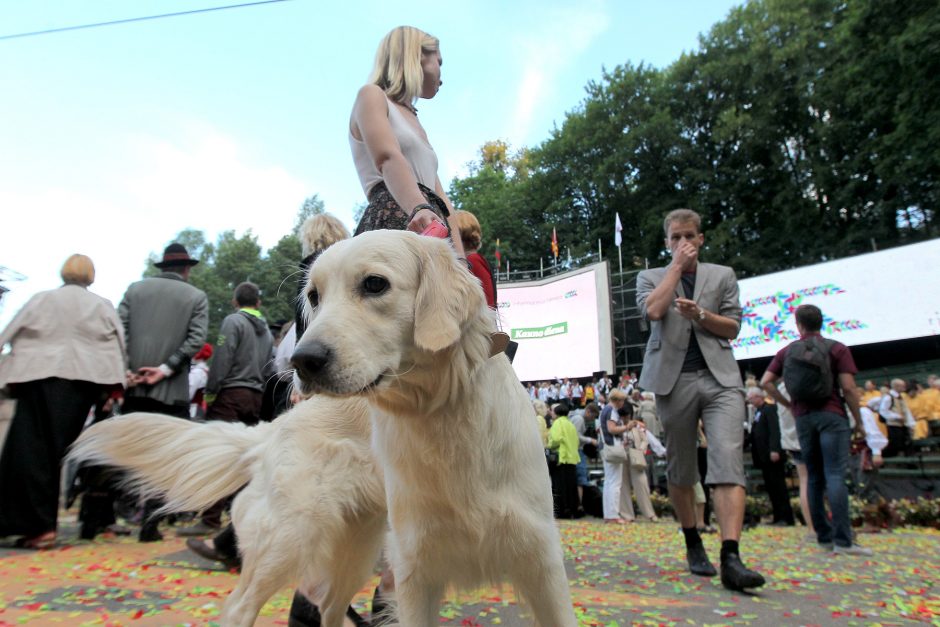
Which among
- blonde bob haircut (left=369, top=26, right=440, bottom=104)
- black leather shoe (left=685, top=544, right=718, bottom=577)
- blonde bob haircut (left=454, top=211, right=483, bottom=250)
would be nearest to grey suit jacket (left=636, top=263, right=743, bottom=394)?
black leather shoe (left=685, top=544, right=718, bottom=577)

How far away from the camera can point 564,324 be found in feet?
86.4

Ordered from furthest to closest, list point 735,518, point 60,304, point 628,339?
point 628,339, point 60,304, point 735,518

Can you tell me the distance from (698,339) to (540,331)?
22.7 meters

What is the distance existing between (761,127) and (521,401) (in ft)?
133

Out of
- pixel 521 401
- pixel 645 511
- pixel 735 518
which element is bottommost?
pixel 645 511

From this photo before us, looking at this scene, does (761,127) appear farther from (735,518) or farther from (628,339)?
(735,518)

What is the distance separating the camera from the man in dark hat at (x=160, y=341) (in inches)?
223

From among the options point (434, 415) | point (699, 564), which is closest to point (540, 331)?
point (699, 564)

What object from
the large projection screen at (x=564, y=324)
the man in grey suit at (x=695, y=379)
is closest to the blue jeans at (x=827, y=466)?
the man in grey suit at (x=695, y=379)

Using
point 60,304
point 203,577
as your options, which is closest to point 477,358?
point 203,577

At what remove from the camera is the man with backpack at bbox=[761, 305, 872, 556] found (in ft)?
19.9

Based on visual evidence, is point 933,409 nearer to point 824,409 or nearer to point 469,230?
point 824,409

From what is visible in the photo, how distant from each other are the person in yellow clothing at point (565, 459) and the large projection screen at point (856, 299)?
7747mm

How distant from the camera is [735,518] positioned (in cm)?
408
